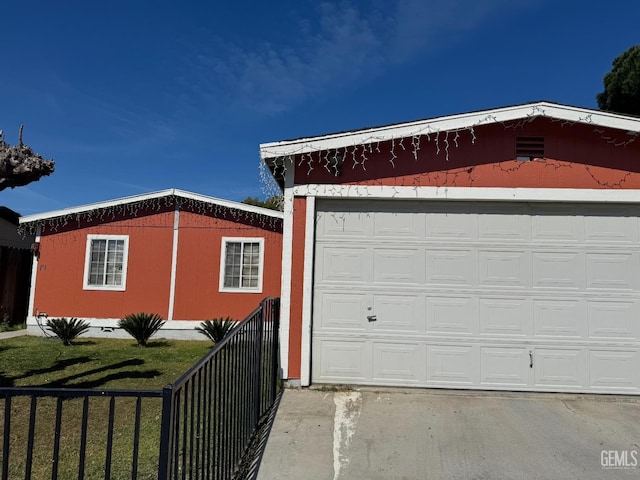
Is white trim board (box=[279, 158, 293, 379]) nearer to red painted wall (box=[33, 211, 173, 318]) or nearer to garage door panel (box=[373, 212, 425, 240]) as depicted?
garage door panel (box=[373, 212, 425, 240])

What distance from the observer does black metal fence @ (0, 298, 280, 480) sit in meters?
2.06

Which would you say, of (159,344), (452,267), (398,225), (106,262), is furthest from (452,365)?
(106,262)

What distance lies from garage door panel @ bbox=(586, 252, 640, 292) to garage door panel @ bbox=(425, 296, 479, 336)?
1495mm

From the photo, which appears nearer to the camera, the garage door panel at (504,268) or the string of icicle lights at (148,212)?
the garage door panel at (504,268)

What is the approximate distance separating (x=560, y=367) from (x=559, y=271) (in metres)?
1.18

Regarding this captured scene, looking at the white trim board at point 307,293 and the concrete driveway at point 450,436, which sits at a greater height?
the white trim board at point 307,293

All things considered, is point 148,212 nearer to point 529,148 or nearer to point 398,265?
point 398,265

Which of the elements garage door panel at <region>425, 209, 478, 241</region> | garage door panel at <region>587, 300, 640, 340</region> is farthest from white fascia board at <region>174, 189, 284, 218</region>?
garage door panel at <region>587, 300, 640, 340</region>

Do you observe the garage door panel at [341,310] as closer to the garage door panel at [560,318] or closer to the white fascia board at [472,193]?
the white fascia board at [472,193]

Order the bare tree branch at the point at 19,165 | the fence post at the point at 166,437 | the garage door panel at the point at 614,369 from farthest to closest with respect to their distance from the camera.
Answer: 1. the bare tree branch at the point at 19,165
2. the garage door panel at the point at 614,369
3. the fence post at the point at 166,437

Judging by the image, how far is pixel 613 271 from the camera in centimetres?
550

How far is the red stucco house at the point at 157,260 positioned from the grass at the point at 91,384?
3.25 feet

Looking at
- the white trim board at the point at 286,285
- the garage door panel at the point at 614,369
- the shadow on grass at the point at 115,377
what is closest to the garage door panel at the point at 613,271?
the garage door panel at the point at 614,369

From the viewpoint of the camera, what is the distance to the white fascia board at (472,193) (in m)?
5.52
